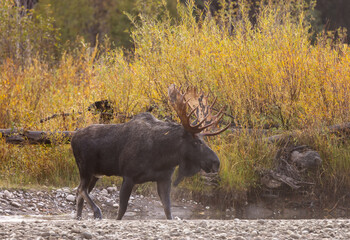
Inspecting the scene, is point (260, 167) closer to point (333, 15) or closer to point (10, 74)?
point (10, 74)

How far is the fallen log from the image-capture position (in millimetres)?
11000

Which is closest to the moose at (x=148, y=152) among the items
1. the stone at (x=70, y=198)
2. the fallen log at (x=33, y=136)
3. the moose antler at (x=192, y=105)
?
the moose antler at (x=192, y=105)

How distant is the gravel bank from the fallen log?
15.7 ft

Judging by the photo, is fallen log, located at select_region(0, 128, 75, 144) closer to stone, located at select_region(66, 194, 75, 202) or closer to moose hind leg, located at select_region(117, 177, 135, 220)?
stone, located at select_region(66, 194, 75, 202)

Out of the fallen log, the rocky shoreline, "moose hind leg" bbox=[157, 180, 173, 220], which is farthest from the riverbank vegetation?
the rocky shoreline

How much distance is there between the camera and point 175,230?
239 inches

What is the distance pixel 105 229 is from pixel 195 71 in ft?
20.3

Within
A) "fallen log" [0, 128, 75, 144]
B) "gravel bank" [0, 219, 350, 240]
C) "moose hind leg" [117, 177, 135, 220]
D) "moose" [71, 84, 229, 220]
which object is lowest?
"gravel bank" [0, 219, 350, 240]

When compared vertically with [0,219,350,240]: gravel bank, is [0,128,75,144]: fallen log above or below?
above

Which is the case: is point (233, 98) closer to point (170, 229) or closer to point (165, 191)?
→ point (165, 191)

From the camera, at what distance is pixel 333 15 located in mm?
27578

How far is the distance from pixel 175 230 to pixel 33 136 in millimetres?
5735

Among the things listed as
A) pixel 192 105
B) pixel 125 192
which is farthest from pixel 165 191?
pixel 192 105

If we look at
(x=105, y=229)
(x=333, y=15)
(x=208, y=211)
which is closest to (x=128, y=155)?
(x=105, y=229)
